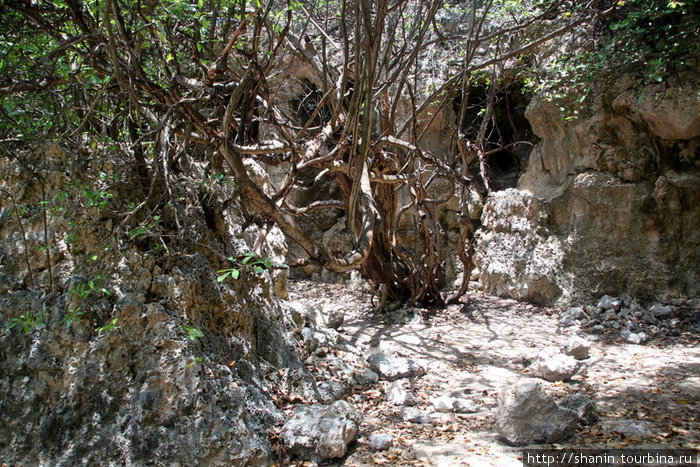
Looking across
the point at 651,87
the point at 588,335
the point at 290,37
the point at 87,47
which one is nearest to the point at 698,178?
the point at 651,87

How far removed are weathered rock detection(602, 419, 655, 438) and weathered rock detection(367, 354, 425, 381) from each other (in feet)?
4.50

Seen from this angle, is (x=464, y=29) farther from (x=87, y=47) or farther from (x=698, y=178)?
(x=87, y=47)

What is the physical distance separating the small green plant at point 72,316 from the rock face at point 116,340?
12 millimetres

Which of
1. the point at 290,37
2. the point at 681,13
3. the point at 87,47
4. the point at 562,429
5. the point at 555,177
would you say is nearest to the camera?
the point at 562,429

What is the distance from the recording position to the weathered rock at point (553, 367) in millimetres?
3252

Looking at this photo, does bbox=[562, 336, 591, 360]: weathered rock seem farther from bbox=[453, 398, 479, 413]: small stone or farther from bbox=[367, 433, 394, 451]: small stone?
bbox=[367, 433, 394, 451]: small stone

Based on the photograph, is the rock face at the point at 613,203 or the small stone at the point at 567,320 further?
the small stone at the point at 567,320

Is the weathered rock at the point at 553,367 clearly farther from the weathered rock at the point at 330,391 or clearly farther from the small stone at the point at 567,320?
the small stone at the point at 567,320

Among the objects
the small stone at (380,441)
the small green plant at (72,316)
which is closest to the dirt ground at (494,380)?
the small stone at (380,441)

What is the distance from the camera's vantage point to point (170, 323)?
A: 2.38m

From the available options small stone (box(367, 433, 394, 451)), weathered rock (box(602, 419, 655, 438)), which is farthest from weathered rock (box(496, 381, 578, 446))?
small stone (box(367, 433, 394, 451))

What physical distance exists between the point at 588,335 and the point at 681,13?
3.18 meters

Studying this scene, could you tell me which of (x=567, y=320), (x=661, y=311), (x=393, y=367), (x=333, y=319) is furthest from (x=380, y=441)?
(x=661, y=311)

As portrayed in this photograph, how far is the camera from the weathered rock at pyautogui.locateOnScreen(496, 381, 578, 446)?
91.6 inches
